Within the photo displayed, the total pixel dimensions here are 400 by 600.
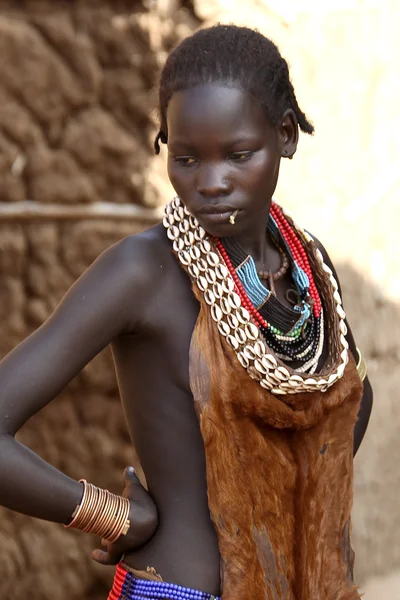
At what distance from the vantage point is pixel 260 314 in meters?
2.26

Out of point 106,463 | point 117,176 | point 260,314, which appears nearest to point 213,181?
point 260,314

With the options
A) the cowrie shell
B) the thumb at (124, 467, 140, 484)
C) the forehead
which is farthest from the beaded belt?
the forehead

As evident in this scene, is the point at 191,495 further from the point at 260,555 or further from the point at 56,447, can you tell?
the point at 56,447

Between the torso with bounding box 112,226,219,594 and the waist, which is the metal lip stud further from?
the waist

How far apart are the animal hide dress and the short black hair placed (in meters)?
0.40

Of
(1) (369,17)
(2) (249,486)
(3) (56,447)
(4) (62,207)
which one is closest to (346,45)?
(1) (369,17)

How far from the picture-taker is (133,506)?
218 centimetres

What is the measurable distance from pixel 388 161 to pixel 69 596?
188 cm

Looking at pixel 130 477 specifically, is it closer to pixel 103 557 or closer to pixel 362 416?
pixel 103 557

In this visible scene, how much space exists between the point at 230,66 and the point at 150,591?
106cm

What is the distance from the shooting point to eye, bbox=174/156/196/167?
6.97ft

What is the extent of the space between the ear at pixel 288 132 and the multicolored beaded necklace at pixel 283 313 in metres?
0.22

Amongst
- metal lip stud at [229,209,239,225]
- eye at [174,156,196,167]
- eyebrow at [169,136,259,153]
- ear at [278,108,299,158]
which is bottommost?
metal lip stud at [229,209,239,225]

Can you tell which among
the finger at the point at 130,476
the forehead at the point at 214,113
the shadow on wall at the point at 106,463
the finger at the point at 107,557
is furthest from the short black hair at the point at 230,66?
the shadow on wall at the point at 106,463
